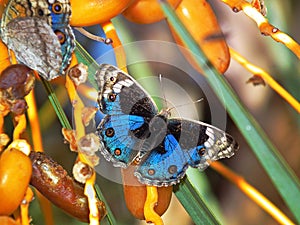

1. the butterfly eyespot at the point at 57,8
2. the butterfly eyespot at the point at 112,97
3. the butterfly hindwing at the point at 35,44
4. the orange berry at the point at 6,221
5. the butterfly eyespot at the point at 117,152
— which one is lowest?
the orange berry at the point at 6,221

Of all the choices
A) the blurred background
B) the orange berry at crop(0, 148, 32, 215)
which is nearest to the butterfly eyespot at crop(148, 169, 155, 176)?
the orange berry at crop(0, 148, 32, 215)

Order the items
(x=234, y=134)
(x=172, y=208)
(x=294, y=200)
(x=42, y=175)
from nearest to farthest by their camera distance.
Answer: (x=294, y=200), (x=42, y=175), (x=172, y=208), (x=234, y=134)

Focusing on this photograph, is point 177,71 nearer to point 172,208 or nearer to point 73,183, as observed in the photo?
point 172,208

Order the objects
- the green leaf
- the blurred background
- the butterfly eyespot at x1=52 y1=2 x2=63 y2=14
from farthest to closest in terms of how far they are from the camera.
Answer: the blurred background → the butterfly eyespot at x1=52 y1=2 x2=63 y2=14 → the green leaf

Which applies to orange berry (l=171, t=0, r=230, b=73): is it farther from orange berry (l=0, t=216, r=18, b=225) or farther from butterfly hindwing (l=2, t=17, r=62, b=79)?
orange berry (l=0, t=216, r=18, b=225)

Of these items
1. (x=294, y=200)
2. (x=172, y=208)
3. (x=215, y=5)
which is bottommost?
(x=172, y=208)

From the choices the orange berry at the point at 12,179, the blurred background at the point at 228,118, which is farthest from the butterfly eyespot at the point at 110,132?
the blurred background at the point at 228,118

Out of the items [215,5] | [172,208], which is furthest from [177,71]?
[172,208]

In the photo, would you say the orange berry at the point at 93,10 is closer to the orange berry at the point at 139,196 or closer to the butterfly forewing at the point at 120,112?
the butterfly forewing at the point at 120,112

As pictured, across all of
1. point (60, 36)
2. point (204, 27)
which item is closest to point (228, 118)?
point (204, 27)
